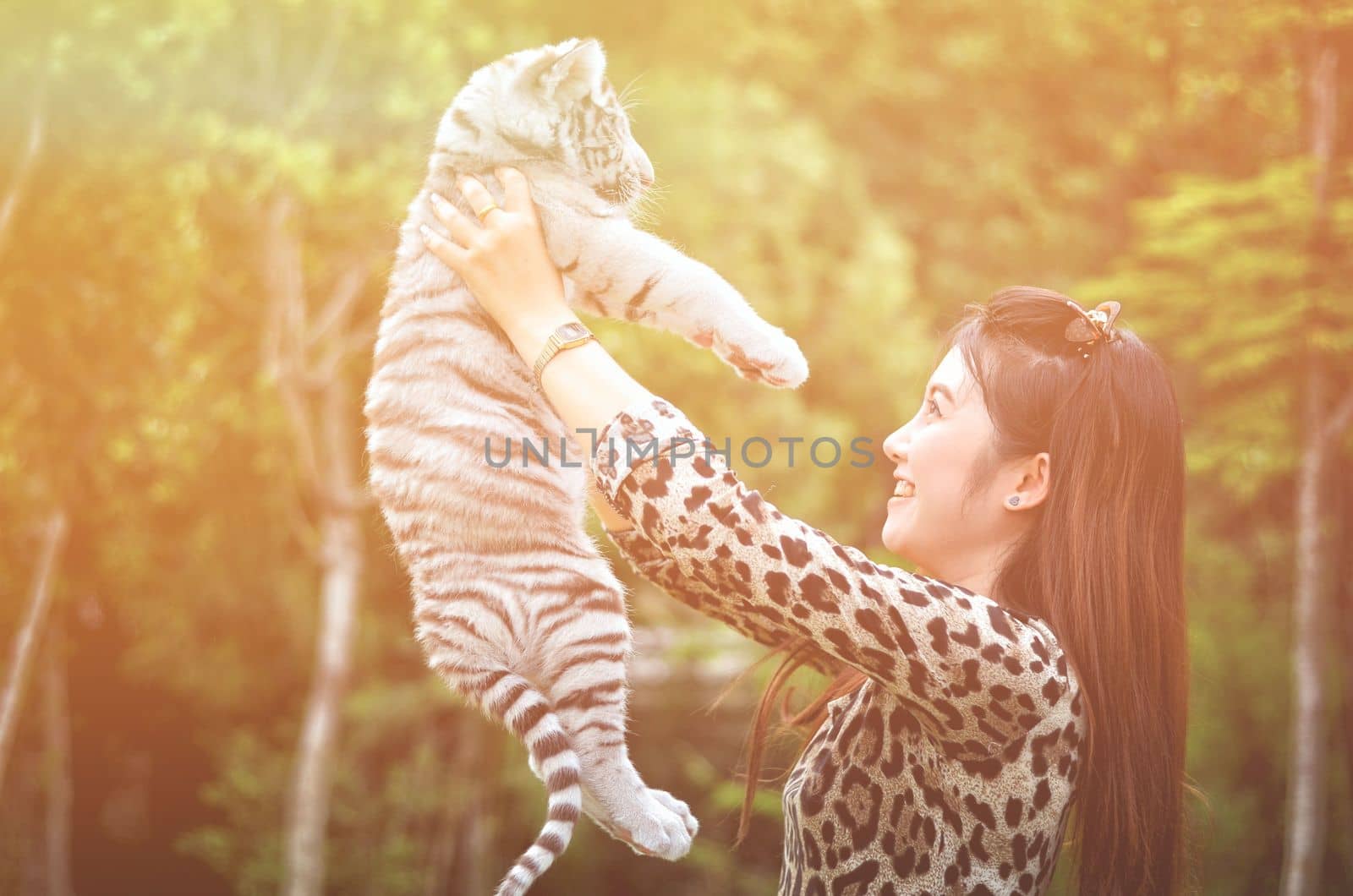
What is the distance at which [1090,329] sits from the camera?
1.23m

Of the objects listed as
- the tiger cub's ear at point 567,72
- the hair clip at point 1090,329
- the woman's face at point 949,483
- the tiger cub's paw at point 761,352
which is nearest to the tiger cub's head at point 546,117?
the tiger cub's ear at point 567,72

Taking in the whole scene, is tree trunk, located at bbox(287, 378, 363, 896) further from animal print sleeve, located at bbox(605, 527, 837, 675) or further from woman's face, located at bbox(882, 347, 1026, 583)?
woman's face, located at bbox(882, 347, 1026, 583)

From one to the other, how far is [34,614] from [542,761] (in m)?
3.13

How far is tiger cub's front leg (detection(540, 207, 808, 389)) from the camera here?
1.15m

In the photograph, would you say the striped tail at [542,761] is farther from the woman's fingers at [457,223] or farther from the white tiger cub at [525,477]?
the woman's fingers at [457,223]

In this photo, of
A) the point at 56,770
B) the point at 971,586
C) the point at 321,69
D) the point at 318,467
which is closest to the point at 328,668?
the point at 318,467

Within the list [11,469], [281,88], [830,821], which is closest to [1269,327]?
[830,821]

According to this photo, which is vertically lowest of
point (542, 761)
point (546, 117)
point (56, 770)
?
point (56, 770)

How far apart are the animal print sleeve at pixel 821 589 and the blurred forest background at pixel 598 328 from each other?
64cm

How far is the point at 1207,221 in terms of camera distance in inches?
131

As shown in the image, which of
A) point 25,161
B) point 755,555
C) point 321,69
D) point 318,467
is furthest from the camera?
point 318,467

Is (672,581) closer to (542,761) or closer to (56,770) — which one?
(542,761)

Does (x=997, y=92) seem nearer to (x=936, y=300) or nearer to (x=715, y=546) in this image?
(x=936, y=300)

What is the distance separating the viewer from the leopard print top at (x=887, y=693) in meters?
0.99
